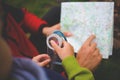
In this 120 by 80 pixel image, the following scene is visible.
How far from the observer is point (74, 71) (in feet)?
3.17

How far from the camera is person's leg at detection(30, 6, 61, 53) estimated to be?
1193 mm

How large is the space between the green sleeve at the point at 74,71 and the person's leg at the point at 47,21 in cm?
21

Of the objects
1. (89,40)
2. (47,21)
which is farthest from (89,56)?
(47,21)

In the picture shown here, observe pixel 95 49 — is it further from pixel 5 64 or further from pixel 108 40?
pixel 5 64

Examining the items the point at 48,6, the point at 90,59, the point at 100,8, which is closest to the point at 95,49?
the point at 90,59

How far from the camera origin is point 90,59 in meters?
1.09

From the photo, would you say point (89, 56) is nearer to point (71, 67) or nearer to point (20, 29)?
point (71, 67)

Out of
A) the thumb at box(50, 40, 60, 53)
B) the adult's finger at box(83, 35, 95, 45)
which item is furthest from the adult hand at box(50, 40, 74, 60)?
the adult's finger at box(83, 35, 95, 45)

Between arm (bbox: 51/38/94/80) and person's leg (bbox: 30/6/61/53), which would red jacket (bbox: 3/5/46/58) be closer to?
person's leg (bbox: 30/6/61/53)

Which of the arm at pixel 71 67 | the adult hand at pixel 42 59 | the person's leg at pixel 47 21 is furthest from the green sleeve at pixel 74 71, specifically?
the person's leg at pixel 47 21

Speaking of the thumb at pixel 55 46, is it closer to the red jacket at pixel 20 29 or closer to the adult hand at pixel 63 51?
the adult hand at pixel 63 51

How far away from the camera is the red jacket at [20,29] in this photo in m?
1.12

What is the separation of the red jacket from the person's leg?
0.02 meters

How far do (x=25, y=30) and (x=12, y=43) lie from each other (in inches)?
3.2
